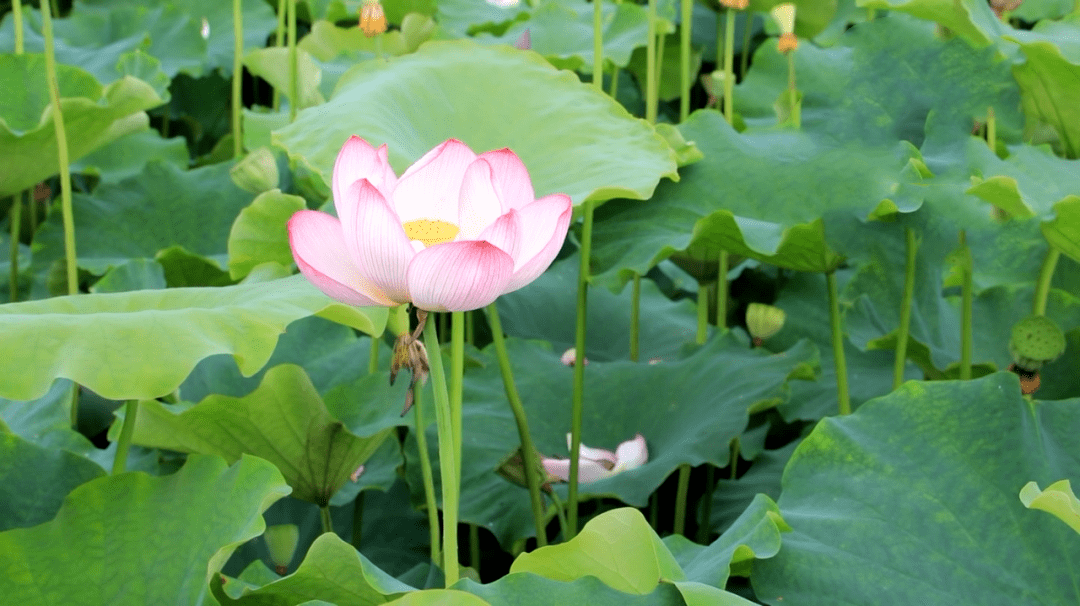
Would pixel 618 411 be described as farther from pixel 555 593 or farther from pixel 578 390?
pixel 555 593

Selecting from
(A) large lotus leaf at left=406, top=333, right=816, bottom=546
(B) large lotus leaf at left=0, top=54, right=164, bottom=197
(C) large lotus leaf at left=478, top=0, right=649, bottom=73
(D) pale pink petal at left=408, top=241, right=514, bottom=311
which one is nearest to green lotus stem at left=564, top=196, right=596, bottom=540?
(A) large lotus leaf at left=406, top=333, right=816, bottom=546

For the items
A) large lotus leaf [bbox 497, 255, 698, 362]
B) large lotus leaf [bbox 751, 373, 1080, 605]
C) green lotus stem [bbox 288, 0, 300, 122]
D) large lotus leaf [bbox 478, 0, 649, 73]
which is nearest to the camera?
large lotus leaf [bbox 751, 373, 1080, 605]

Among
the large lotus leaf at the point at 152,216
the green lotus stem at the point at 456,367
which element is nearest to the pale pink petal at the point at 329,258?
the green lotus stem at the point at 456,367

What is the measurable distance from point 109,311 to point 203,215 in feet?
2.97

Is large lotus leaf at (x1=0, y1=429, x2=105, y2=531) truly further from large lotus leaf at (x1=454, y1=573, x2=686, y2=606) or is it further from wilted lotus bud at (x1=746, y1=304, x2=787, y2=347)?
wilted lotus bud at (x1=746, y1=304, x2=787, y2=347)

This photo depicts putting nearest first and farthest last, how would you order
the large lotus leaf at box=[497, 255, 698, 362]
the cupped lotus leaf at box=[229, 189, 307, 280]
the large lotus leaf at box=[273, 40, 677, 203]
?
the large lotus leaf at box=[273, 40, 677, 203] < the cupped lotus leaf at box=[229, 189, 307, 280] < the large lotus leaf at box=[497, 255, 698, 362]

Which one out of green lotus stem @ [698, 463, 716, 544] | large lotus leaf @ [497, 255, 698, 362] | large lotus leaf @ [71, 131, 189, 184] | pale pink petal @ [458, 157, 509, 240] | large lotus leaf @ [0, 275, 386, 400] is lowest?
green lotus stem @ [698, 463, 716, 544]

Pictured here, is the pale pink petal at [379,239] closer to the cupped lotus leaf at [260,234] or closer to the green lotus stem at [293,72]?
the cupped lotus leaf at [260,234]

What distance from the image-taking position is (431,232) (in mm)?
636

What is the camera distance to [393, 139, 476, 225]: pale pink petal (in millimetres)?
654

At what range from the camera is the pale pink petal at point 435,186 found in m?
0.65

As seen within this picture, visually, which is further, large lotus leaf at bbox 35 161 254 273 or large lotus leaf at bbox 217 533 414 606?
large lotus leaf at bbox 35 161 254 273

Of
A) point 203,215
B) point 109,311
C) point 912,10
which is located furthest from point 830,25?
point 109,311

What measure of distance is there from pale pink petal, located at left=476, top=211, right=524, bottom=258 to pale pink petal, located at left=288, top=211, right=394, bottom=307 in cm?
7
